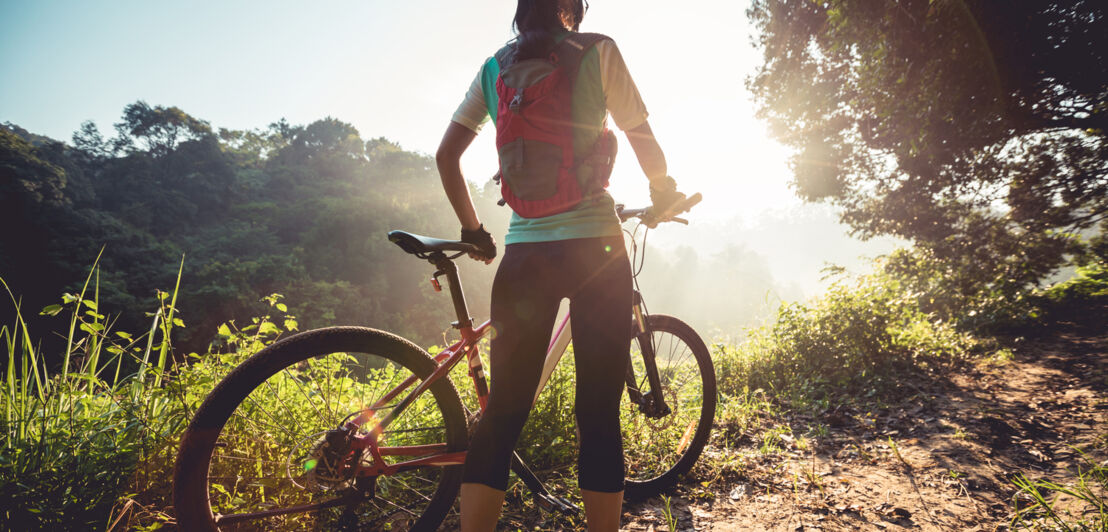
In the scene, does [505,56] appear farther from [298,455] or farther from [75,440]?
[75,440]

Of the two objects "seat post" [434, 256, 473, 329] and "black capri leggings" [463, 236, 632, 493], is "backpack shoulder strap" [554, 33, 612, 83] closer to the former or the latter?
"black capri leggings" [463, 236, 632, 493]

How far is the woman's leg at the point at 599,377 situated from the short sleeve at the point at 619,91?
0.44 meters

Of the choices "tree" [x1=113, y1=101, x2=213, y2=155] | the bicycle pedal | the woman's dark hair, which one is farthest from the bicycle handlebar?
"tree" [x1=113, y1=101, x2=213, y2=155]

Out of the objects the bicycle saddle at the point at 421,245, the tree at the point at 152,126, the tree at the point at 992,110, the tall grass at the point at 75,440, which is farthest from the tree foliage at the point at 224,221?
the tree at the point at 992,110

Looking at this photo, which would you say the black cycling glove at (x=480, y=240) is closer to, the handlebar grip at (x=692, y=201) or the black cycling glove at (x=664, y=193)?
the black cycling glove at (x=664, y=193)

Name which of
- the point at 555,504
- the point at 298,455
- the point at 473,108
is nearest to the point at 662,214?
the point at 473,108

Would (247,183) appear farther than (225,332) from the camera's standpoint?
Yes

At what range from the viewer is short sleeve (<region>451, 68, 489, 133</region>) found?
137 cm

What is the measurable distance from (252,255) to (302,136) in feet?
78.0

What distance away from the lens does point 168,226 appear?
31812 millimetres

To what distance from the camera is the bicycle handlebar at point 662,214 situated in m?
1.56

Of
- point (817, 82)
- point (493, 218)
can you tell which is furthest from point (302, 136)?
point (817, 82)

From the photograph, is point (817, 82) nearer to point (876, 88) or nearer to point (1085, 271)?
point (876, 88)

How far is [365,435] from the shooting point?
4.91ft
